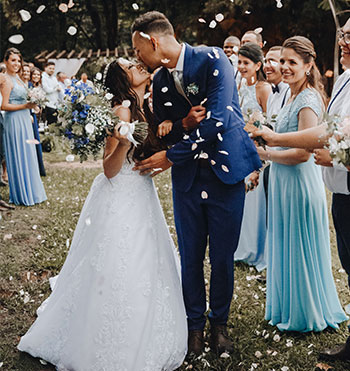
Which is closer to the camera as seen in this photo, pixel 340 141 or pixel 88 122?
pixel 340 141

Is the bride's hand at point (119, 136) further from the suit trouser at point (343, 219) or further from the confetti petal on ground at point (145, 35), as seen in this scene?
the suit trouser at point (343, 219)

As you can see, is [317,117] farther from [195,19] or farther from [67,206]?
[195,19]

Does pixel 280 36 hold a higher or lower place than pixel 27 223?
higher

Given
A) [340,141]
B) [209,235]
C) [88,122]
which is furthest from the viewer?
[209,235]

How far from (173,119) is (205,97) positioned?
0.31 m

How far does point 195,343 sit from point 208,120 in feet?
5.21

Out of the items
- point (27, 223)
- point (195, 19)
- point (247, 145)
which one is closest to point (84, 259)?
point (247, 145)

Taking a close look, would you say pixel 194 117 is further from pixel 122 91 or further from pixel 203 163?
pixel 122 91

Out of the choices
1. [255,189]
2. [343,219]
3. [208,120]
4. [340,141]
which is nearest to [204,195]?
[208,120]

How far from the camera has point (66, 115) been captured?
271 cm

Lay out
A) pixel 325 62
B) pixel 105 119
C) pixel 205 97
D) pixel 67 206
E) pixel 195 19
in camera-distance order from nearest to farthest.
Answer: pixel 105 119 → pixel 205 97 → pixel 67 206 → pixel 325 62 → pixel 195 19

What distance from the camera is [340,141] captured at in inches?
86.2

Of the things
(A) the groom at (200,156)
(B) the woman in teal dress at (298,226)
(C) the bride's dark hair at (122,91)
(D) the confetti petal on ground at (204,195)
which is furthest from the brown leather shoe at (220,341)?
(C) the bride's dark hair at (122,91)

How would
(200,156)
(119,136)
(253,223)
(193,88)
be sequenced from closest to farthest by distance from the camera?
(119,136), (193,88), (200,156), (253,223)
